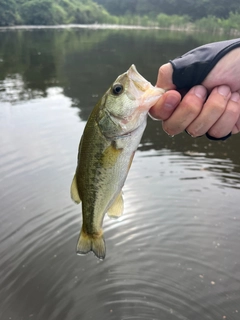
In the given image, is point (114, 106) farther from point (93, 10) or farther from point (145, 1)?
point (145, 1)

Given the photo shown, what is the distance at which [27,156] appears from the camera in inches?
393

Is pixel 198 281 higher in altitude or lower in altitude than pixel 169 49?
higher

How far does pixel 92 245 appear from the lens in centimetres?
272

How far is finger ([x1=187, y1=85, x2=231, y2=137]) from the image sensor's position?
7.87 ft

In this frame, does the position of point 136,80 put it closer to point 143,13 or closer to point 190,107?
point 190,107

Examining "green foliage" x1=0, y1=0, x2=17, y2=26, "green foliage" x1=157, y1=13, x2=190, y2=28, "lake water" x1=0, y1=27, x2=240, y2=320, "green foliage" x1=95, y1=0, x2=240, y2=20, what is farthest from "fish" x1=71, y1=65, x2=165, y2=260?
"green foliage" x1=95, y1=0, x2=240, y2=20

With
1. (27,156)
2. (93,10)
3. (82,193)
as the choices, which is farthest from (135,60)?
(93,10)

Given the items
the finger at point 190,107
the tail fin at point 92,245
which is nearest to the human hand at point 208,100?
the finger at point 190,107

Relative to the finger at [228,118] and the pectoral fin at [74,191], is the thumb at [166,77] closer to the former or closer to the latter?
the finger at [228,118]

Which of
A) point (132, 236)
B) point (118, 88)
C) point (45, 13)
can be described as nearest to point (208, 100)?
point (118, 88)

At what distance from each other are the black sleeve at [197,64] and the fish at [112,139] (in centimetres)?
20

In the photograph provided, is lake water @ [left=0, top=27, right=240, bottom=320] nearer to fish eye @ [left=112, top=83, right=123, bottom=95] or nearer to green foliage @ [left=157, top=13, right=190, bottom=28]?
fish eye @ [left=112, top=83, right=123, bottom=95]

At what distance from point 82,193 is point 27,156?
783 cm

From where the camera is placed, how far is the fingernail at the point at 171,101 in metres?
2.38
